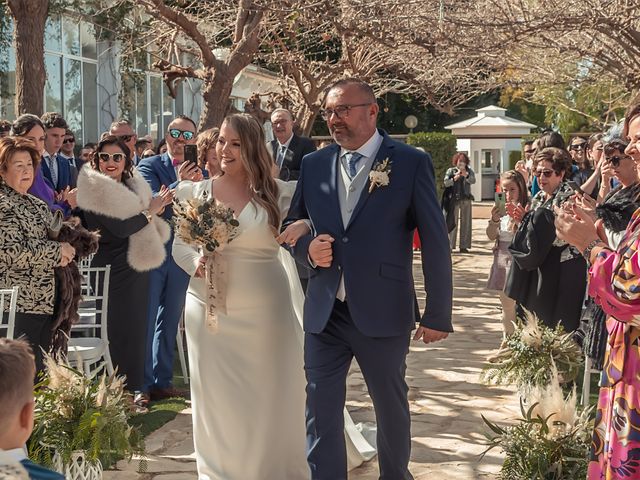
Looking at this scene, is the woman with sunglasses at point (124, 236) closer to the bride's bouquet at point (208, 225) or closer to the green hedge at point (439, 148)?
the bride's bouquet at point (208, 225)

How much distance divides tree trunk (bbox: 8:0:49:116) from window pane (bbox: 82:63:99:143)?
1098 cm

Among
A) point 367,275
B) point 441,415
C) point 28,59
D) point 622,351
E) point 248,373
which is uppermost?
point 28,59

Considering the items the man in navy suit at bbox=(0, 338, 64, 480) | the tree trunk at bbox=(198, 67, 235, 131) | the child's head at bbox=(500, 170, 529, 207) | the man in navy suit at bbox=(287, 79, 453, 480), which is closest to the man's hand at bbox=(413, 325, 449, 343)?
the man in navy suit at bbox=(287, 79, 453, 480)

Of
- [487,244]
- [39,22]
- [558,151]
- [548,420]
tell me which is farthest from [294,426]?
[487,244]

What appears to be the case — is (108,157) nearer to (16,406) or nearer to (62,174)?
(62,174)

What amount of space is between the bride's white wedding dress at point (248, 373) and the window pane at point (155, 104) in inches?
823

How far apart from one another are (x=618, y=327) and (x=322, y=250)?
1620 millimetres

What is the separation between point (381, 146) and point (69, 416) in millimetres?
2170

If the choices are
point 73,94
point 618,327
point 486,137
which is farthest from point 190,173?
point 486,137

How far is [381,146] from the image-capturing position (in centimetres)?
508

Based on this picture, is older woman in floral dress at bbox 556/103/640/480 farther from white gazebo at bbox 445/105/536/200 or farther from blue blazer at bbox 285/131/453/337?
white gazebo at bbox 445/105/536/200

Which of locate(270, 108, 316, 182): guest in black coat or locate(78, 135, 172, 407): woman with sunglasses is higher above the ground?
locate(270, 108, 316, 182): guest in black coat

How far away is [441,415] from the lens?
7.64m

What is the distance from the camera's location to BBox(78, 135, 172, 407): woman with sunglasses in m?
7.75
